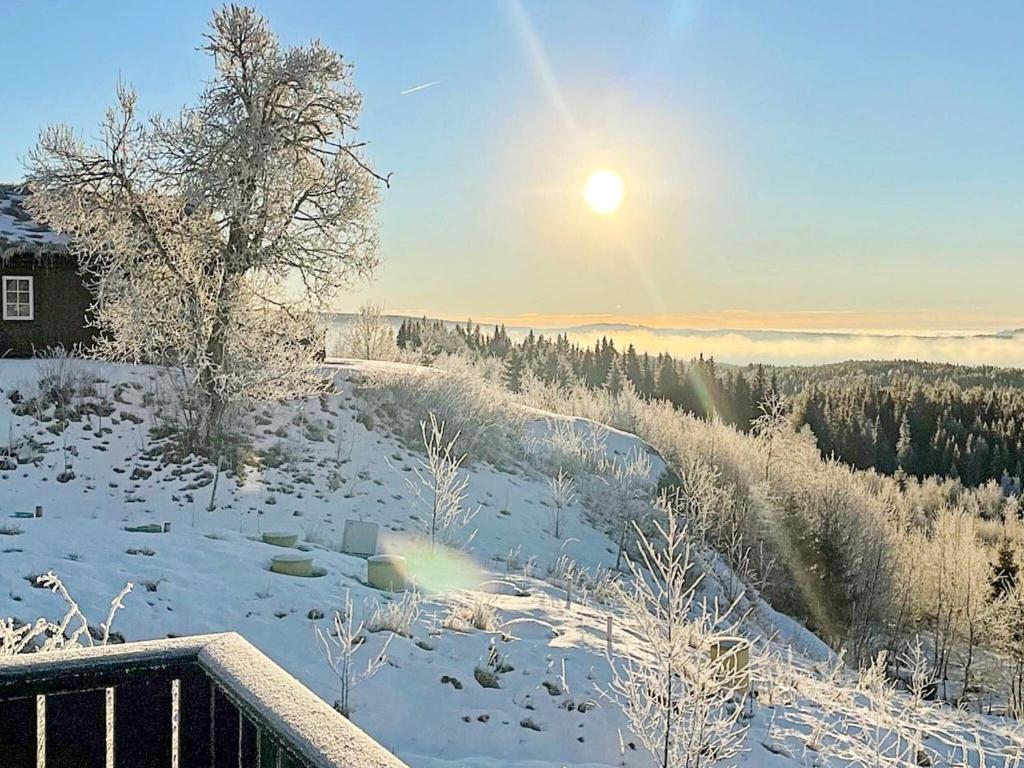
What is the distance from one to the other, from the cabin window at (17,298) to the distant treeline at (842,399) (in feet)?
158

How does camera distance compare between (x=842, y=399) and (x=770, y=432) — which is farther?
(x=842, y=399)

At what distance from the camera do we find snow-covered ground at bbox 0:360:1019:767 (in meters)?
7.44

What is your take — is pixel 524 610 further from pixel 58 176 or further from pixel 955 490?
pixel 955 490

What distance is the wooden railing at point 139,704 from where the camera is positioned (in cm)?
184

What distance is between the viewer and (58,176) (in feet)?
53.2

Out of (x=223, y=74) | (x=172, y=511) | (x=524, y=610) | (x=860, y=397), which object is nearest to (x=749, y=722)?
(x=524, y=610)

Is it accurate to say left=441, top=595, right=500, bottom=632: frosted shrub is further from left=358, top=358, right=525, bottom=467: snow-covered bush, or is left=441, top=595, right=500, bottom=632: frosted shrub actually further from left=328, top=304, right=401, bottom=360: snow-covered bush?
left=328, top=304, right=401, bottom=360: snow-covered bush

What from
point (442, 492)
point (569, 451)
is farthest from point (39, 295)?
point (569, 451)

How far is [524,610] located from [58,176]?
40.9 ft

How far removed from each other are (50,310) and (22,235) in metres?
2.04

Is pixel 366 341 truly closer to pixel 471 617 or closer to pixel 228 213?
pixel 228 213

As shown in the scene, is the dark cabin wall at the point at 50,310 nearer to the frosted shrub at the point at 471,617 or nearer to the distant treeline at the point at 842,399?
the frosted shrub at the point at 471,617

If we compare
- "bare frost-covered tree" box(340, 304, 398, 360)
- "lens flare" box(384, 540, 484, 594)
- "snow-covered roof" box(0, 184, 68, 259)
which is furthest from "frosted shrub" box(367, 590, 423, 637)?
"bare frost-covered tree" box(340, 304, 398, 360)

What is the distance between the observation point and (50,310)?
20.8m
